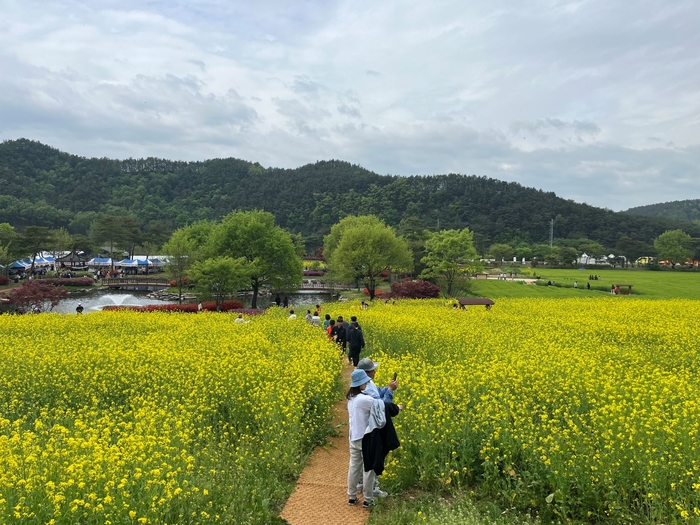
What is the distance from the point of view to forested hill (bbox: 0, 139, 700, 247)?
5054 inches

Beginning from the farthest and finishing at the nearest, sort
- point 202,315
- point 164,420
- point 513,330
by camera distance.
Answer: point 202,315
point 513,330
point 164,420

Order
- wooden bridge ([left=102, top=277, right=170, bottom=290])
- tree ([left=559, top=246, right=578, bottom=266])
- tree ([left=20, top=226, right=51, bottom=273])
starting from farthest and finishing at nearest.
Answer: tree ([left=559, top=246, right=578, bottom=266]) < tree ([left=20, top=226, right=51, bottom=273]) < wooden bridge ([left=102, top=277, right=170, bottom=290])

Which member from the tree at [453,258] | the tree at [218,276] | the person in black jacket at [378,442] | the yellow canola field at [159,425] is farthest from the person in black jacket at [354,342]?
the tree at [453,258]

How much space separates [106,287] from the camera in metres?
57.1

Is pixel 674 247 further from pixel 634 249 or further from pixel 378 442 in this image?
pixel 378 442

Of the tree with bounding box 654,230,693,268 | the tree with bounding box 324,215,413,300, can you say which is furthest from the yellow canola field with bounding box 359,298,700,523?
the tree with bounding box 654,230,693,268

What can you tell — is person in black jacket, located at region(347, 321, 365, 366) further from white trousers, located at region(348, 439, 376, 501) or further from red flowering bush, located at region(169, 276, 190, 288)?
red flowering bush, located at region(169, 276, 190, 288)

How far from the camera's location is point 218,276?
33.8 meters

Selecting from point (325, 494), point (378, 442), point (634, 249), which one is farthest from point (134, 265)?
point (634, 249)

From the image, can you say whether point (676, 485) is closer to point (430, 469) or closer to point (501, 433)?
point (501, 433)

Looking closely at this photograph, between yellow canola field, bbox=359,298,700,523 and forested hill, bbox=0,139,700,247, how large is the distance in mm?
108586

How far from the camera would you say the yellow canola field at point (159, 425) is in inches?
200

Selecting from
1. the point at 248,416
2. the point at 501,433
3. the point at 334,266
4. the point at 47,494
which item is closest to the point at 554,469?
the point at 501,433

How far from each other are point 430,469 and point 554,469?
1.72 meters
